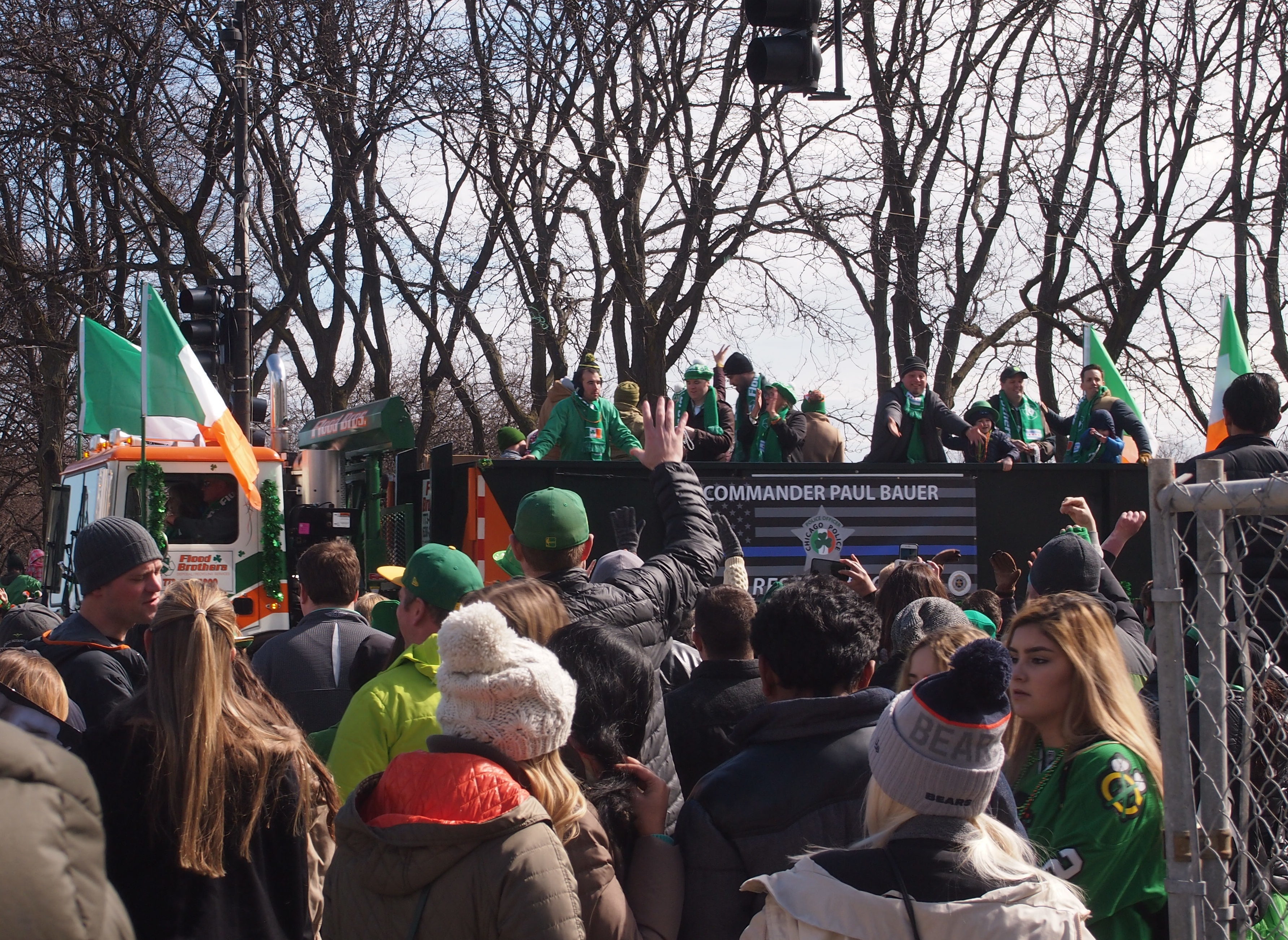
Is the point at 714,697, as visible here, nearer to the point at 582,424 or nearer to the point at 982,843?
the point at 982,843

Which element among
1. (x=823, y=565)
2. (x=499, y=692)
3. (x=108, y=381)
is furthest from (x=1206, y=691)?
(x=108, y=381)

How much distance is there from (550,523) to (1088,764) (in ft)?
5.67

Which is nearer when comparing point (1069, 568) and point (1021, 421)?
point (1069, 568)

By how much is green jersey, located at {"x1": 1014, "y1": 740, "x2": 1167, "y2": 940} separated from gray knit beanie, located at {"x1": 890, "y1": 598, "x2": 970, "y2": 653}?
1.24m

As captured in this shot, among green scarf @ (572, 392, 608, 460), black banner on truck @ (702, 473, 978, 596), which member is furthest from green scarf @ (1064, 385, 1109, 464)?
green scarf @ (572, 392, 608, 460)

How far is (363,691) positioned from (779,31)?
18.1 feet

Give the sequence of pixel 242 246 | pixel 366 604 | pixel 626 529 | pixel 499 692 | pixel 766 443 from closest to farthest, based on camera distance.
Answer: pixel 499 692 → pixel 626 529 → pixel 366 604 → pixel 766 443 → pixel 242 246

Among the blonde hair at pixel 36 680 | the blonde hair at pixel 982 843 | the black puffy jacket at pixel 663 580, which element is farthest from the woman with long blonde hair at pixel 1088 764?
the blonde hair at pixel 36 680

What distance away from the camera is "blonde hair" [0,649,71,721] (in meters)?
3.31

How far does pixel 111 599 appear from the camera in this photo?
13.2 ft

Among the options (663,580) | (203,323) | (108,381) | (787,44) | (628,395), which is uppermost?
(787,44)

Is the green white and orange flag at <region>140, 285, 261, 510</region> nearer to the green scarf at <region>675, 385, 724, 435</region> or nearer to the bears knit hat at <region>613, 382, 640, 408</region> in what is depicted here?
the bears knit hat at <region>613, 382, 640, 408</region>

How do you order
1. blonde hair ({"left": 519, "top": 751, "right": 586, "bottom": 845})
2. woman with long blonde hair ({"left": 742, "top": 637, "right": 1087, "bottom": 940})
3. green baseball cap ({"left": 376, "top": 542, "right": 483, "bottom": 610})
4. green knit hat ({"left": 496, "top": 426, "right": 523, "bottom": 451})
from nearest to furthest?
1. woman with long blonde hair ({"left": 742, "top": 637, "right": 1087, "bottom": 940})
2. blonde hair ({"left": 519, "top": 751, "right": 586, "bottom": 845})
3. green baseball cap ({"left": 376, "top": 542, "right": 483, "bottom": 610})
4. green knit hat ({"left": 496, "top": 426, "right": 523, "bottom": 451})

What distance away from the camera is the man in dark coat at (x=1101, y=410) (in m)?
10.6
